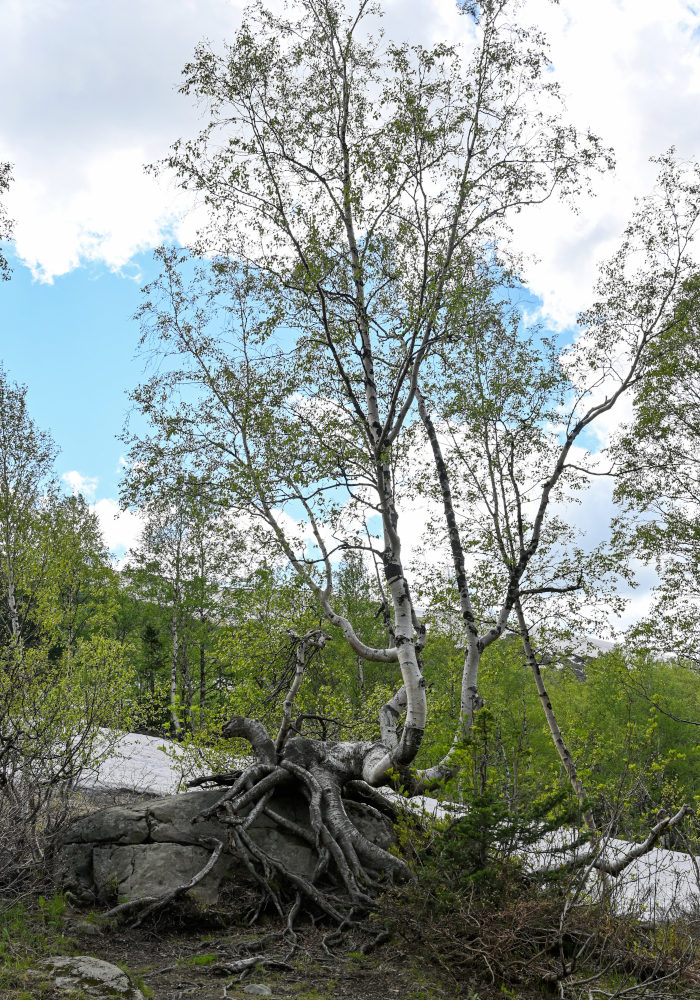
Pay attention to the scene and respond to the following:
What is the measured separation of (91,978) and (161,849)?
325 centimetres

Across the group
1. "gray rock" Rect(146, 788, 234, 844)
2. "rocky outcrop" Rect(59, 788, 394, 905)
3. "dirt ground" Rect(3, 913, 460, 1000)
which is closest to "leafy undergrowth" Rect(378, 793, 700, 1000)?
"dirt ground" Rect(3, 913, 460, 1000)

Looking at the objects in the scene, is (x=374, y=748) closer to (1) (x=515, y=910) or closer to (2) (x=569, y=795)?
(2) (x=569, y=795)

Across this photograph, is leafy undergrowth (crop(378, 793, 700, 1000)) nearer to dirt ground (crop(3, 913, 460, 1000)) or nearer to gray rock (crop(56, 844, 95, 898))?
dirt ground (crop(3, 913, 460, 1000))

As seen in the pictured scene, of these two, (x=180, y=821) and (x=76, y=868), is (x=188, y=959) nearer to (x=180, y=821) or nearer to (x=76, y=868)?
(x=180, y=821)

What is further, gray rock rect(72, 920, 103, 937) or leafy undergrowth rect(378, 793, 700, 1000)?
gray rock rect(72, 920, 103, 937)

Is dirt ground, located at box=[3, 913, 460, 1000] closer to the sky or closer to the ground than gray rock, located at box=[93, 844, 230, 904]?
closer to the ground

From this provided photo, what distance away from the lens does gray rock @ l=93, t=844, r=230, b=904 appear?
834cm

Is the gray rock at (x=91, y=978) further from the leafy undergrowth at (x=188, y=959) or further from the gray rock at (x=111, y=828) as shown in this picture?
the gray rock at (x=111, y=828)

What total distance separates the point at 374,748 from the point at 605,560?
778cm

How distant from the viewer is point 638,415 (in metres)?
19.8

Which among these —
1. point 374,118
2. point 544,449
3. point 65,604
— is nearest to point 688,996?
point 544,449

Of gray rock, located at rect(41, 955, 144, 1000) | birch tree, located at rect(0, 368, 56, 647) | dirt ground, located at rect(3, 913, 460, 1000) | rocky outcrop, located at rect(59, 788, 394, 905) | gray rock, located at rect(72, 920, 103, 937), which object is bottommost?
dirt ground, located at rect(3, 913, 460, 1000)

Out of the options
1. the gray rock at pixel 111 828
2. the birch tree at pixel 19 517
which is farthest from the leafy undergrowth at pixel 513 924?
the birch tree at pixel 19 517

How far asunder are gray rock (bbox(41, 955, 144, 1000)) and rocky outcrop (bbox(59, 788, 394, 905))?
242 cm
